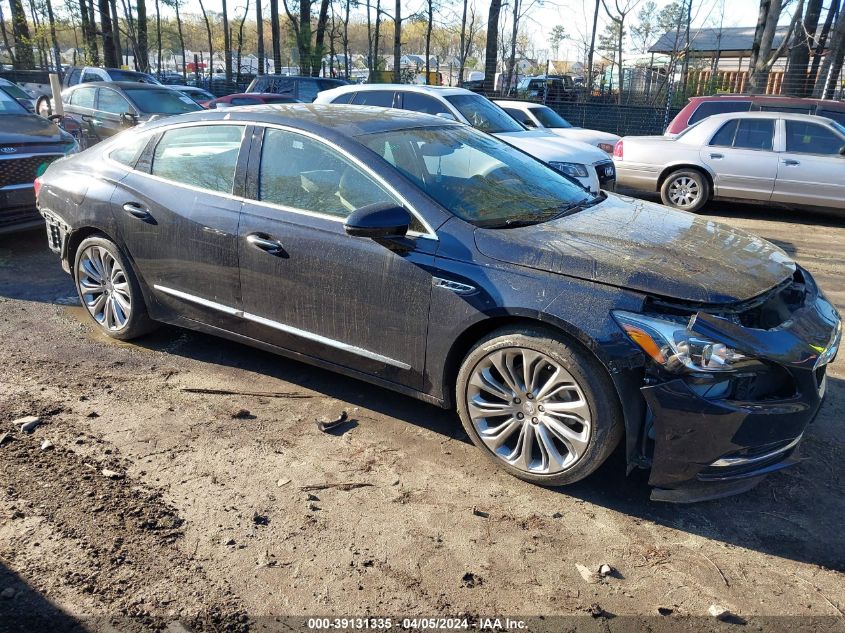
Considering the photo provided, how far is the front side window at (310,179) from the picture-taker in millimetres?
3682

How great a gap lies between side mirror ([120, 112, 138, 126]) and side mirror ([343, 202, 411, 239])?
32.8ft

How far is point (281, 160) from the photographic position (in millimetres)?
3979

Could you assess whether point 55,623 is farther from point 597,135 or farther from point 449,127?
point 597,135

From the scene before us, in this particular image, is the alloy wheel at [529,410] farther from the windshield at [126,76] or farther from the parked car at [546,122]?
the windshield at [126,76]

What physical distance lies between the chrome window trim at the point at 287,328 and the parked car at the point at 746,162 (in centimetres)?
815

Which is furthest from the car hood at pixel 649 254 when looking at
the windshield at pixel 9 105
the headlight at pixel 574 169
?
the windshield at pixel 9 105

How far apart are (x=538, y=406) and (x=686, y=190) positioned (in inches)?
328

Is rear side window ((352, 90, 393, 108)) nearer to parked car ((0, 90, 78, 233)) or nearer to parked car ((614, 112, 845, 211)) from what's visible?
parked car ((614, 112, 845, 211))

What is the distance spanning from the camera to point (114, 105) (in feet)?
42.1

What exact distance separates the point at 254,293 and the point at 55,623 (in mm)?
2024

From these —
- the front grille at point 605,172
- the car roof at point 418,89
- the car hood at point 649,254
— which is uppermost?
the car roof at point 418,89

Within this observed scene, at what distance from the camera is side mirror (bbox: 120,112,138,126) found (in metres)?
11.8

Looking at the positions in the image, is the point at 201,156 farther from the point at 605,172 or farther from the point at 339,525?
the point at 605,172

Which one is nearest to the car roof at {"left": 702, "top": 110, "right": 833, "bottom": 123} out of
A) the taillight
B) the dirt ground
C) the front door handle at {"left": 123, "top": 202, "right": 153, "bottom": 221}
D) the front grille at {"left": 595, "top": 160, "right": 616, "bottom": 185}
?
Result: the taillight
